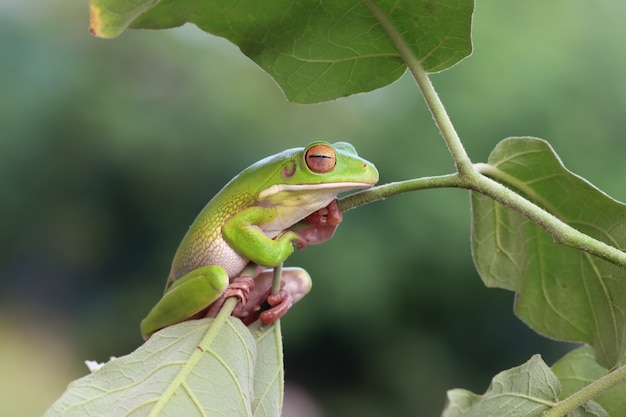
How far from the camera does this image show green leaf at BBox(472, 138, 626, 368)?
67 centimetres

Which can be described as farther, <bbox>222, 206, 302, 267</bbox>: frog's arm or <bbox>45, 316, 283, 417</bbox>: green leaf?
<bbox>222, 206, 302, 267</bbox>: frog's arm

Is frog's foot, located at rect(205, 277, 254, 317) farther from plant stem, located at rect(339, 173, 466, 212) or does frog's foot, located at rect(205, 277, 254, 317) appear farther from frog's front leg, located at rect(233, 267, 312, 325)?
plant stem, located at rect(339, 173, 466, 212)

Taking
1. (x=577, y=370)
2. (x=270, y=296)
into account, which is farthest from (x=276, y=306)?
(x=577, y=370)

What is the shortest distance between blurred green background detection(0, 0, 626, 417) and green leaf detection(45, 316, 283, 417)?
3.53 metres

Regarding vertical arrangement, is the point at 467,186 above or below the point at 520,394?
above

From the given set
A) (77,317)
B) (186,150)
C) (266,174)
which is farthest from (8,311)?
(266,174)

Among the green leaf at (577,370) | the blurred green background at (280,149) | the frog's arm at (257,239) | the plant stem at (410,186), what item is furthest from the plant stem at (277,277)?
the blurred green background at (280,149)

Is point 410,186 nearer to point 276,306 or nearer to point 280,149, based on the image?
point 276,306

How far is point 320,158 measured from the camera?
2.46ft

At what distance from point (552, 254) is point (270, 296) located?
0.30 metres

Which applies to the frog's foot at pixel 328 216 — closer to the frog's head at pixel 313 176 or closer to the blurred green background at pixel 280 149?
the frog's head at pixel 313 176

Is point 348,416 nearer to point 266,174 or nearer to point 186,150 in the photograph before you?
point 186,150

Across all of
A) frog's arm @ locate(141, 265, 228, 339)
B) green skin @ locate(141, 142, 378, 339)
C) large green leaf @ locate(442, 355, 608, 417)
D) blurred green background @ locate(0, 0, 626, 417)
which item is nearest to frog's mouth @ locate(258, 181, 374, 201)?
green skin @ locate(141, 142, 378, 339)

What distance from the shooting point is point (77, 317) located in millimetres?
4922
